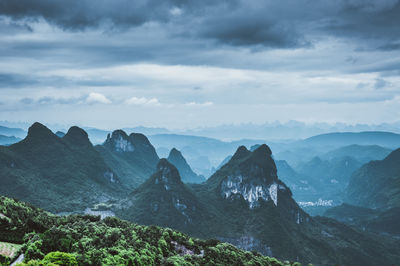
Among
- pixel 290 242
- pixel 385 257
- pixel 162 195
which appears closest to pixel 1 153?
pixel 162 195

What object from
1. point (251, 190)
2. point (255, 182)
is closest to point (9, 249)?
point (251, 190)

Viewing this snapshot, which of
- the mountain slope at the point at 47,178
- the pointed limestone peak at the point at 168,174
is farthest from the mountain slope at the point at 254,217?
the mountain slope at the point at 47,178

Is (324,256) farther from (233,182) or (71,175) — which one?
(71,175)

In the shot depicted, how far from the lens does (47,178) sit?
17762 centimetres

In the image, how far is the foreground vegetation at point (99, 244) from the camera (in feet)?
146

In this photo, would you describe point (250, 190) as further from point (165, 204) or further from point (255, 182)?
point (165, 204)

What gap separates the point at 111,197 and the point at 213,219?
67.9m

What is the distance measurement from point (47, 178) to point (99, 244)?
14336 centimetres

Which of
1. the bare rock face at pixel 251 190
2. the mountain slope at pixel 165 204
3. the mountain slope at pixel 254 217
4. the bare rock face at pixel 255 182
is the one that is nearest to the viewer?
the mountain slope at pixel 254 217

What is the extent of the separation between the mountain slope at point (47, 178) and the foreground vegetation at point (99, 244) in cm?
8816

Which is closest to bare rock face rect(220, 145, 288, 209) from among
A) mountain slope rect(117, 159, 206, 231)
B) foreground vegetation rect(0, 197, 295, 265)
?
mountain slope rect(117, 159, 206, 231)

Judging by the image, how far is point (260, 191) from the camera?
157m

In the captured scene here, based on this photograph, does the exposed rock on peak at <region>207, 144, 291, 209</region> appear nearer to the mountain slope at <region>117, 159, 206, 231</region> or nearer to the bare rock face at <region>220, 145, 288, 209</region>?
the bare rock face at <region>220, 145, 288, 209</region>

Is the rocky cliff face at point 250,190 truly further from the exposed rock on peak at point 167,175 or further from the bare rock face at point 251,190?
the exposed rock on peak at point 167,175
